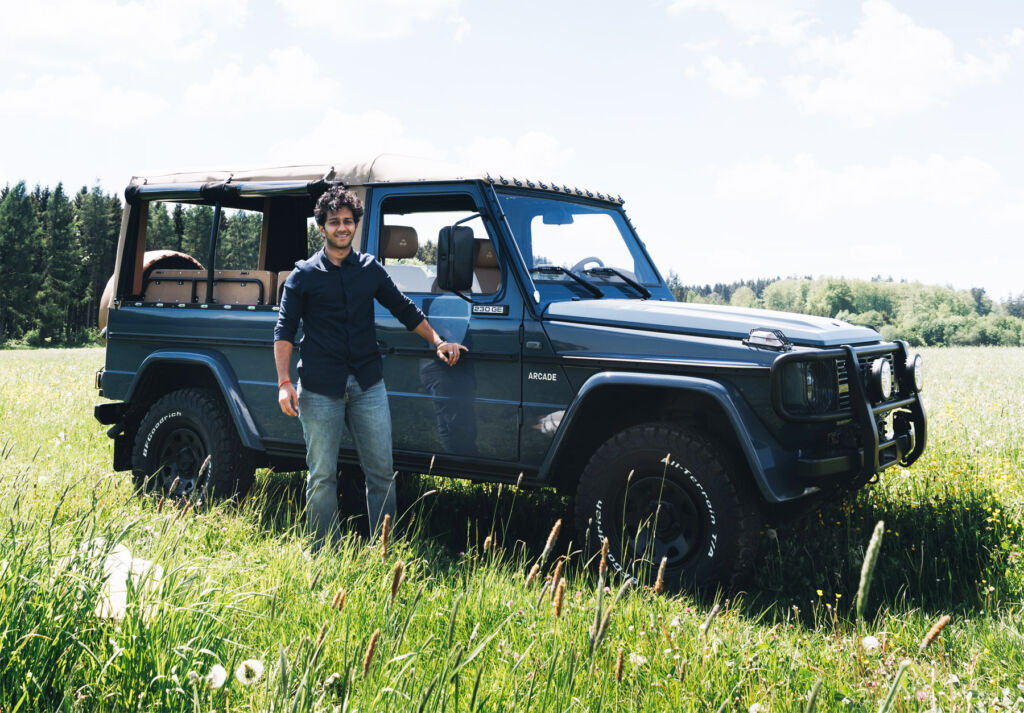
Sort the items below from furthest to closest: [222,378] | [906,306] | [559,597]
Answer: [906,306] < [222,378] < [559,597]

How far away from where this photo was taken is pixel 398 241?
5387mm

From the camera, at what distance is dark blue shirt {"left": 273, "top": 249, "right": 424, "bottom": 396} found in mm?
4566

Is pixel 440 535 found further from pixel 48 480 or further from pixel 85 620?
pixel 85 620

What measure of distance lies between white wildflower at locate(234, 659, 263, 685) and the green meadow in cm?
1

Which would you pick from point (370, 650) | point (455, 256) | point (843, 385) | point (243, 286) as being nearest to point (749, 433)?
point (843, 385)

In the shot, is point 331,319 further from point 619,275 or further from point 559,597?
point 559,597

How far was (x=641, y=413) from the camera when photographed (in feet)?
15.2

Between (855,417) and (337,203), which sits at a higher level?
(337,203)

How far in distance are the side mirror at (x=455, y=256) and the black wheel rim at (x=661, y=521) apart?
1416 millimetres

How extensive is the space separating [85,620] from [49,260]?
71.4 m

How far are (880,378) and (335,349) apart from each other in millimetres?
2986

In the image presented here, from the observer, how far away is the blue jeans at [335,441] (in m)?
4.63

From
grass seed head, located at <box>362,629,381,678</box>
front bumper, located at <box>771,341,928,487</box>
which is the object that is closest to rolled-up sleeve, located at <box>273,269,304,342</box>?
front bumper, located at <box>771,341,928,487</box>

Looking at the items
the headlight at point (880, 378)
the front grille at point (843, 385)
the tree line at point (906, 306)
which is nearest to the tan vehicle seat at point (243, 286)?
the front grille at point (843, 385)
